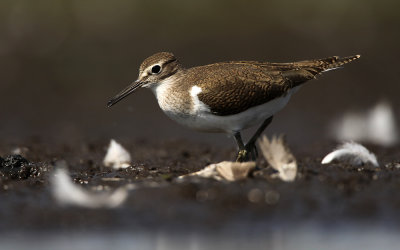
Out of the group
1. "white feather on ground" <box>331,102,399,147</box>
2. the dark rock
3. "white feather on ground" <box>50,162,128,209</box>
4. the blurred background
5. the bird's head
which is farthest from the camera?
the blurred background

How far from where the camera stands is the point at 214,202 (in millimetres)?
7664

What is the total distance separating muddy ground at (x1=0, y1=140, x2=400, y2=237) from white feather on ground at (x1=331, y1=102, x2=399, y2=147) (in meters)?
3.32

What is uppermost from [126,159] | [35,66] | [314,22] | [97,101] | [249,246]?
[314,22]

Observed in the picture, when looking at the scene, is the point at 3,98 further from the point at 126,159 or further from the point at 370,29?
the point at 370,29

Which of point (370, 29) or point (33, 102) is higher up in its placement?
point (370, 29)

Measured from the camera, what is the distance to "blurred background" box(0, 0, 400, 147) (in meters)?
14.9

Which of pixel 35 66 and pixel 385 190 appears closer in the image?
pixel 385 190

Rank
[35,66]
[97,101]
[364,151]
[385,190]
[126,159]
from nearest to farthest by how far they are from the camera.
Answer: [385,190]
[364,151]
[126,159]
[97,101]
[35,66]

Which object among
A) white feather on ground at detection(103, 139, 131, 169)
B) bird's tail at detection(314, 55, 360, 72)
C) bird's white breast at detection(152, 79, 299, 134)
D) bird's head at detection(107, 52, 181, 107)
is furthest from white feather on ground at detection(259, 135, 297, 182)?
white feather on ground at detection(103, 139, 131, 169)

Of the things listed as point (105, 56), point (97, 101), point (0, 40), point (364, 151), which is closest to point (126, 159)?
point (364, 151)

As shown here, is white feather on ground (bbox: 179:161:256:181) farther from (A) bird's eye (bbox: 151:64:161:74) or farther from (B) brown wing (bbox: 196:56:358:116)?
(A) bird's eye (bbox: 151:64:161:74)

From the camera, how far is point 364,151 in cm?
921

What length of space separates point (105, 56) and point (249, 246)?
37.1ft

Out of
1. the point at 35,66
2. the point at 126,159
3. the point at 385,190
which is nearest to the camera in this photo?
the point at 385,190
